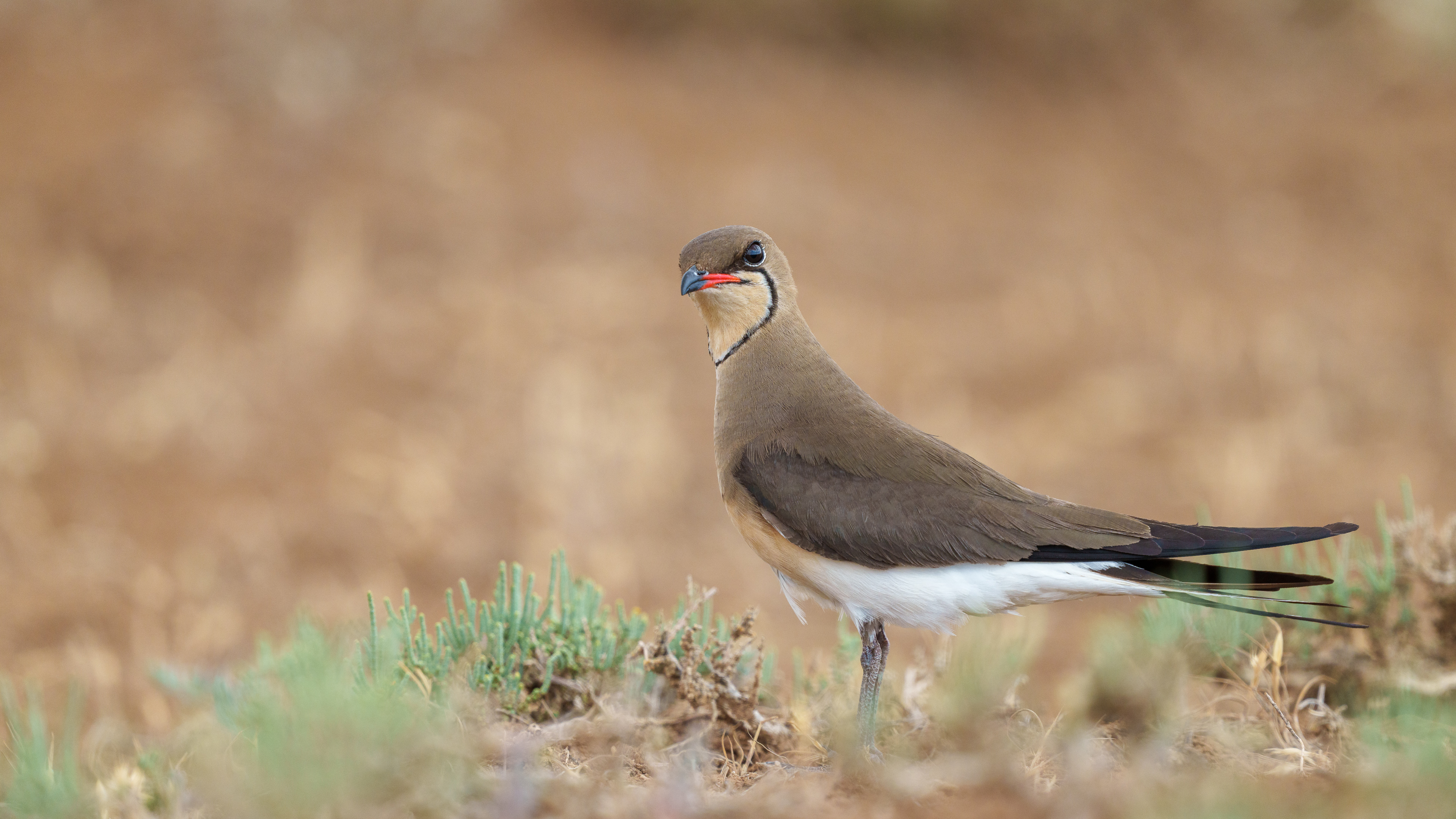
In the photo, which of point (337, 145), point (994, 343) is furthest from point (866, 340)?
point (337, 145)

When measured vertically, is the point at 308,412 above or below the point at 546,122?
below

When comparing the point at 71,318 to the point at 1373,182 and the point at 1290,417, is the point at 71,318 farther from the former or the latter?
the point at 1373,182

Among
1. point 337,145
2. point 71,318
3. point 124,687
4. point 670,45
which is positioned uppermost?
point 670,45

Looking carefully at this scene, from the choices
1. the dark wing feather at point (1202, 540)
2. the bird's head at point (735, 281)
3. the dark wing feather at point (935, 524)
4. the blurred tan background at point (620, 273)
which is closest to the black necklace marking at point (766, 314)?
the bird's head at point (735, 281)

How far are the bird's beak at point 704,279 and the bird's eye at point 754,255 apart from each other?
7 centimetres

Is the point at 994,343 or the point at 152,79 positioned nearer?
the point at 994,343

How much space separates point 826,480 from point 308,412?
6272 mm

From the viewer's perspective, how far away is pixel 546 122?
11695mm

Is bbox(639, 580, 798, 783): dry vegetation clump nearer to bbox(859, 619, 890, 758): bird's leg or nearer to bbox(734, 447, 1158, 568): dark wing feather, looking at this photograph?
bbox(859, 619, 890, 758): bird's leg

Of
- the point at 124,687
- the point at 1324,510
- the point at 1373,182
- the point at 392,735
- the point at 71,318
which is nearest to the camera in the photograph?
the point at 392,735

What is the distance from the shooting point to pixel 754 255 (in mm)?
3576

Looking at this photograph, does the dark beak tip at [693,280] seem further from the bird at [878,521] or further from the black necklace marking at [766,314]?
the black necklace marking at [766,314]

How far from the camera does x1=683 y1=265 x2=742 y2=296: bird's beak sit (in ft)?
11.3

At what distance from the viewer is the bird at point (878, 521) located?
116 inches
